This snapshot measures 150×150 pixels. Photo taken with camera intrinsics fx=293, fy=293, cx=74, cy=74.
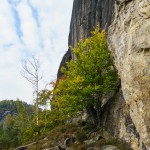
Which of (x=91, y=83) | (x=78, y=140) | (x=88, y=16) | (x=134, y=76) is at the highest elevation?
(x=88, y=16)

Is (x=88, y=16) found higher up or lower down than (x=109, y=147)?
higher up

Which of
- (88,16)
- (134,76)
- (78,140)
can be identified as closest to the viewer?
(134,76)

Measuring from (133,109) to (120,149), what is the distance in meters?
4.24

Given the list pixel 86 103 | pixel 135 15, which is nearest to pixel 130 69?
pixel 135 15

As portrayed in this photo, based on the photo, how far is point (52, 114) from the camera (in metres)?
34.0

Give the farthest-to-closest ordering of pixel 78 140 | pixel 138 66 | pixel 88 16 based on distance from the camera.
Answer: pixel 88 16 → pixel 78 140 → pixel 138 66

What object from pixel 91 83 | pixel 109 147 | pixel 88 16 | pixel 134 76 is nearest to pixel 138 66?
pixel 134 76

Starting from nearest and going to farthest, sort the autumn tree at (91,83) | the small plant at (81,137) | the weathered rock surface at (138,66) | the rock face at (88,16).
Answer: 1. the weathered rock surface at (138,66)
2. the small plant at (81,137)
3. the autumn tree at (91,83)
4. the rock face at (88,16)

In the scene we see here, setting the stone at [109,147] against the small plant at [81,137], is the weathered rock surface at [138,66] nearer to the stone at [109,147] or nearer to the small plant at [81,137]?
the stone at [109,147]

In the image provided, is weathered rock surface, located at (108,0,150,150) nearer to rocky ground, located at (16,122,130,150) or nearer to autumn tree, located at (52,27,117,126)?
rocky ground, located at (16,122,130,150)

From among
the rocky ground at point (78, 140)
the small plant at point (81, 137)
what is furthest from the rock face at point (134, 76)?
the small plant at point (81, 137)

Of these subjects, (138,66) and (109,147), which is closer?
(138,66)

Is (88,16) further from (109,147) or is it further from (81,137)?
(109,147)

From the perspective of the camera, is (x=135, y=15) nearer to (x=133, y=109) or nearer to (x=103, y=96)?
(x=133, y=109)
